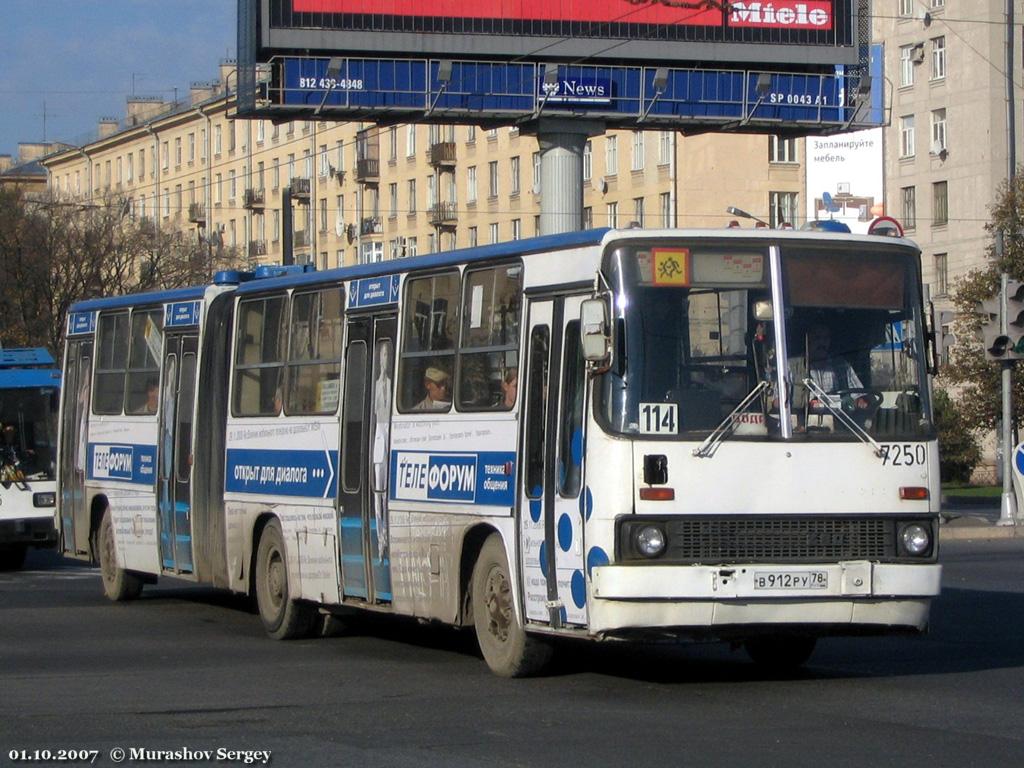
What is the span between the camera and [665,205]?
69875 mm

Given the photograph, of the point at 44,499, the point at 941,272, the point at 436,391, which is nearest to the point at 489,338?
the point at 436,391

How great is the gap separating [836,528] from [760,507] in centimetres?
52

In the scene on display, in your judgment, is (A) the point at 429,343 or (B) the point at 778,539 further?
(A) the point at 429,343

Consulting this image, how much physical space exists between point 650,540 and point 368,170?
72888 mm

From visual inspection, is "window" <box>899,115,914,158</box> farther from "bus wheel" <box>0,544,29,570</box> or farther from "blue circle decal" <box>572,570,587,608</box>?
"blue circle decal" <box>572,570,587,608</box>

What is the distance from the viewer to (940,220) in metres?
69.2

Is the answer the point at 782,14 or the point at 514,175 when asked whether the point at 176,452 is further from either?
the point at 514,175

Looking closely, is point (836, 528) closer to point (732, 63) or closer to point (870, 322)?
point (870, 322)

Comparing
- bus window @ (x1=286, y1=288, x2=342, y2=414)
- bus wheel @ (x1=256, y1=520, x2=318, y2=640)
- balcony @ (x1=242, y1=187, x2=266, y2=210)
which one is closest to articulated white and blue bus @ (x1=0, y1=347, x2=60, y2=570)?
bus wheel @ (x1=256, y1=520, x2=318, y2=640)

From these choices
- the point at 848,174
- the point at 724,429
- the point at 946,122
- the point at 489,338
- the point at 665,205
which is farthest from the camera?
the point at 665,205

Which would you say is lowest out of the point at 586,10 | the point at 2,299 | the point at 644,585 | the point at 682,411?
the point at 644,585

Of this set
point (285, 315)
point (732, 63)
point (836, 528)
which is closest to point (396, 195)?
point (732, 63)

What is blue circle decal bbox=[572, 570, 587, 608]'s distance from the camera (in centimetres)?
1109

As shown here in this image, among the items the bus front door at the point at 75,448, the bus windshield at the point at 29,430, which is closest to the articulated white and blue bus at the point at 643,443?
the bus front door at the point at 75,448
